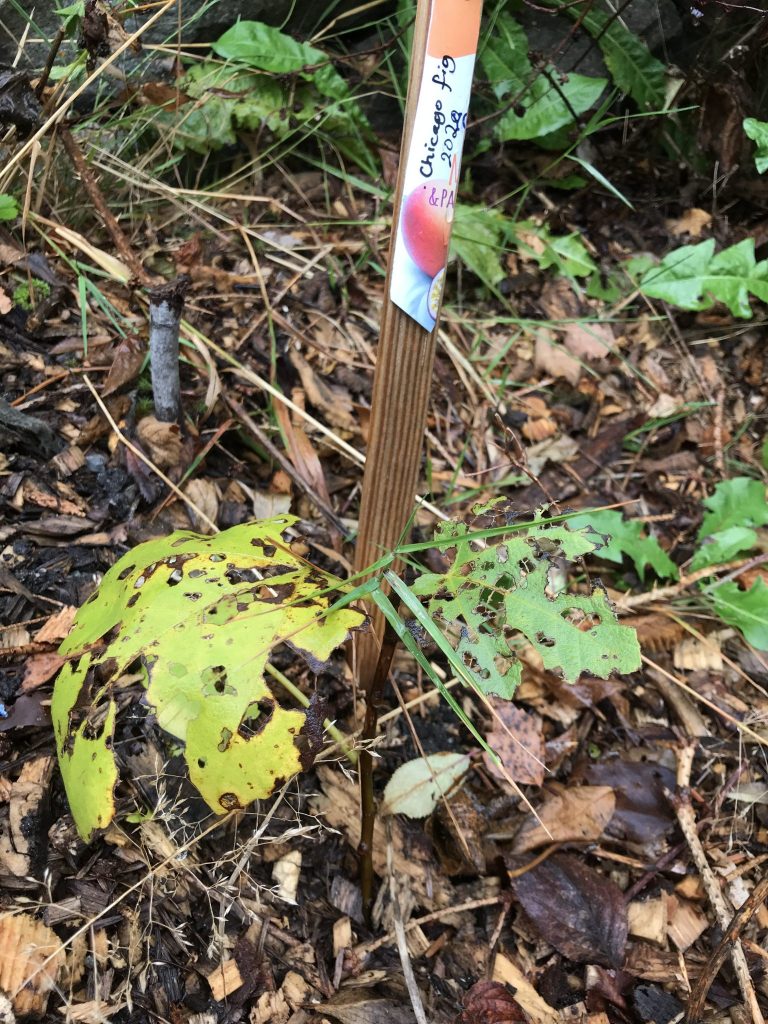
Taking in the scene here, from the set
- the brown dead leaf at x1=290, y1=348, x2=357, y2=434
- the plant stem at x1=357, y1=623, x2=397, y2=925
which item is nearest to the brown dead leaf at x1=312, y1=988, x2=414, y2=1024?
the plant stem at x1=357, y1=623, x2=397, y2=925

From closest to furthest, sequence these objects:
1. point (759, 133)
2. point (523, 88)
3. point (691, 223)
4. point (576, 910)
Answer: point (576, 910), point (759, 133), point (523, 88), point (691, 223)

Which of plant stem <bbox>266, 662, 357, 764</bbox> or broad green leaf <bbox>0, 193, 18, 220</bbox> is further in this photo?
broad green leaf <bbox>0, 193, 18, 220</bbox>

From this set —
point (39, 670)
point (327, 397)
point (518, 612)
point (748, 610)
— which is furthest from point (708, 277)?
point (39, 670)

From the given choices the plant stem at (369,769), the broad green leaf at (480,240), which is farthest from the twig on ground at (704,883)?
the broad green leaf at (480,240)

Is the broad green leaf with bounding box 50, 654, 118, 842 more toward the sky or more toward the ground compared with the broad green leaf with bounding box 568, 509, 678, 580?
more toward the sky

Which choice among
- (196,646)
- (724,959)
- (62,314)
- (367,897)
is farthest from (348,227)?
(724,959)

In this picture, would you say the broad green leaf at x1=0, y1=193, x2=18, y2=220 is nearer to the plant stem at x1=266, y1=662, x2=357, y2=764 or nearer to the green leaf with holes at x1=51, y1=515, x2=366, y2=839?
the green leaf with holes at x1=51, y1=515, x2=366, y2=839

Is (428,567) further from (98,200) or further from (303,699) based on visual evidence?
(98,200)
